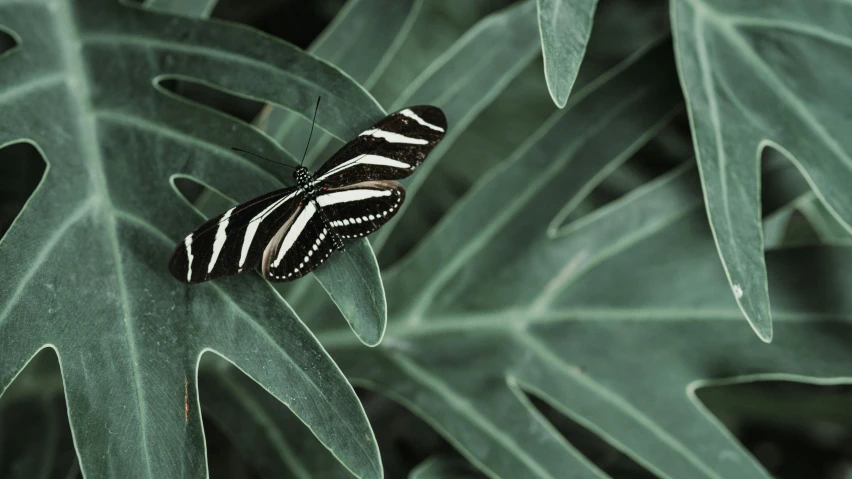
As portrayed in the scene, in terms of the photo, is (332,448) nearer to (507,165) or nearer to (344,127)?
(344,127)

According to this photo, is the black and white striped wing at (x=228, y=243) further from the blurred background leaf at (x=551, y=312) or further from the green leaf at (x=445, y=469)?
the green leaf at (x=445, y=469)

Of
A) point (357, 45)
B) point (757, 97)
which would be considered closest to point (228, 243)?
point (357, 45)

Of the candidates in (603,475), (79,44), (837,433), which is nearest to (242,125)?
(79,44)

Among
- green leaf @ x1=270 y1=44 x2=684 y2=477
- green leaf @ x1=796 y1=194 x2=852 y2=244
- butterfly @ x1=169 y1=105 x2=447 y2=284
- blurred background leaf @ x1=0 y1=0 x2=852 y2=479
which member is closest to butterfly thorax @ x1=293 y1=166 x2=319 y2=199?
butterfly @ x1=169 y1=105 x2=447 y2=284

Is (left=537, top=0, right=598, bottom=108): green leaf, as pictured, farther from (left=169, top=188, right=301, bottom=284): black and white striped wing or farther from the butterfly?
(left=169, top=188, right=301, bottom=284): black and white striped wing

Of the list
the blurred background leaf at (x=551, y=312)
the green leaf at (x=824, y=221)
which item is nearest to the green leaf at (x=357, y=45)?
the blurred background leaf at (x=551, y=312)

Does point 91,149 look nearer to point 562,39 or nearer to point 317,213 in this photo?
point 317,213
